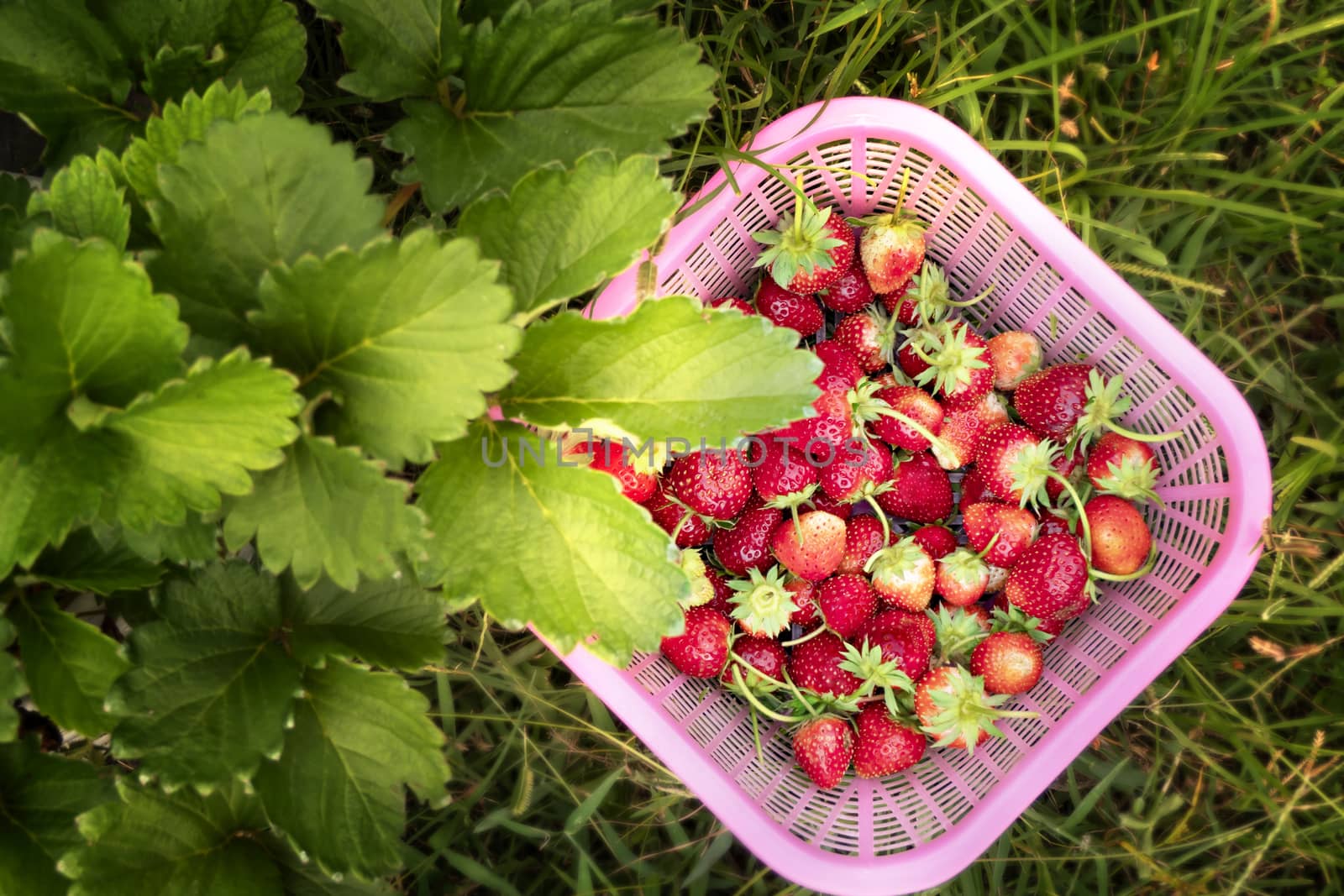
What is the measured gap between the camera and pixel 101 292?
0.56 metres

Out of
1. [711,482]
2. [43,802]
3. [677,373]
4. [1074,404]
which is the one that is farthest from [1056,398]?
[43,802]

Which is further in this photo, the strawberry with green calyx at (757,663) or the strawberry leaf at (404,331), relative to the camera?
the strawberry with green calyx at (757,663)

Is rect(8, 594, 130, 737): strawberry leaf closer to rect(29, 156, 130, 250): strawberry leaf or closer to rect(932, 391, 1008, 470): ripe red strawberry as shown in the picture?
rect(29, 156, 130, 250): strawberry leaf

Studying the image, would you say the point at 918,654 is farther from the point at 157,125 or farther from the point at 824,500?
the point at 157,125

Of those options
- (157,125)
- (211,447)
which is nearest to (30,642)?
(211,447)

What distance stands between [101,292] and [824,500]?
0.70m

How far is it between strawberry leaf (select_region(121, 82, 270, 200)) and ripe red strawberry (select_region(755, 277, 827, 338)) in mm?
521

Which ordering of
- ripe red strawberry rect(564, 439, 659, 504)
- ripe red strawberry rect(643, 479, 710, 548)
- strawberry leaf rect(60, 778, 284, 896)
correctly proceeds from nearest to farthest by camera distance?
1. strawberry leaf rect(60, 778, 284, 896)
2. ripe red strawberry rect(564, 439, 659, 504)
3. ripe red strawberry rect(643, 479, 710, 548)

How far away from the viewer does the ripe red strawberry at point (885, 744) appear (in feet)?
3.21

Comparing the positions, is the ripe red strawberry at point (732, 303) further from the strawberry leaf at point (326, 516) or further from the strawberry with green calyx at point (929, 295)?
the strawberry leaf at point (326, 516)

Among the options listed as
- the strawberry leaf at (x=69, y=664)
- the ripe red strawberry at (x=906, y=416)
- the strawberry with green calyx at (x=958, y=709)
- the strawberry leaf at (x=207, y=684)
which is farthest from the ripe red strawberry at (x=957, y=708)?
the strawberry leaf at (x=69, y=664)

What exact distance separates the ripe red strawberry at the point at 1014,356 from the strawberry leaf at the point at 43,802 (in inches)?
34.9

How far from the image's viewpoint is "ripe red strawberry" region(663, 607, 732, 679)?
98cm

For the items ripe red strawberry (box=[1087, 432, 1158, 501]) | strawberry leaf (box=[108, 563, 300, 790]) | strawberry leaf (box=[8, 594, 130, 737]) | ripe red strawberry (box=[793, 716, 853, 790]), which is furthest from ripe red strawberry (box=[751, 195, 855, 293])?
strawberry leaf (box=[8, 594, 130, 737])
